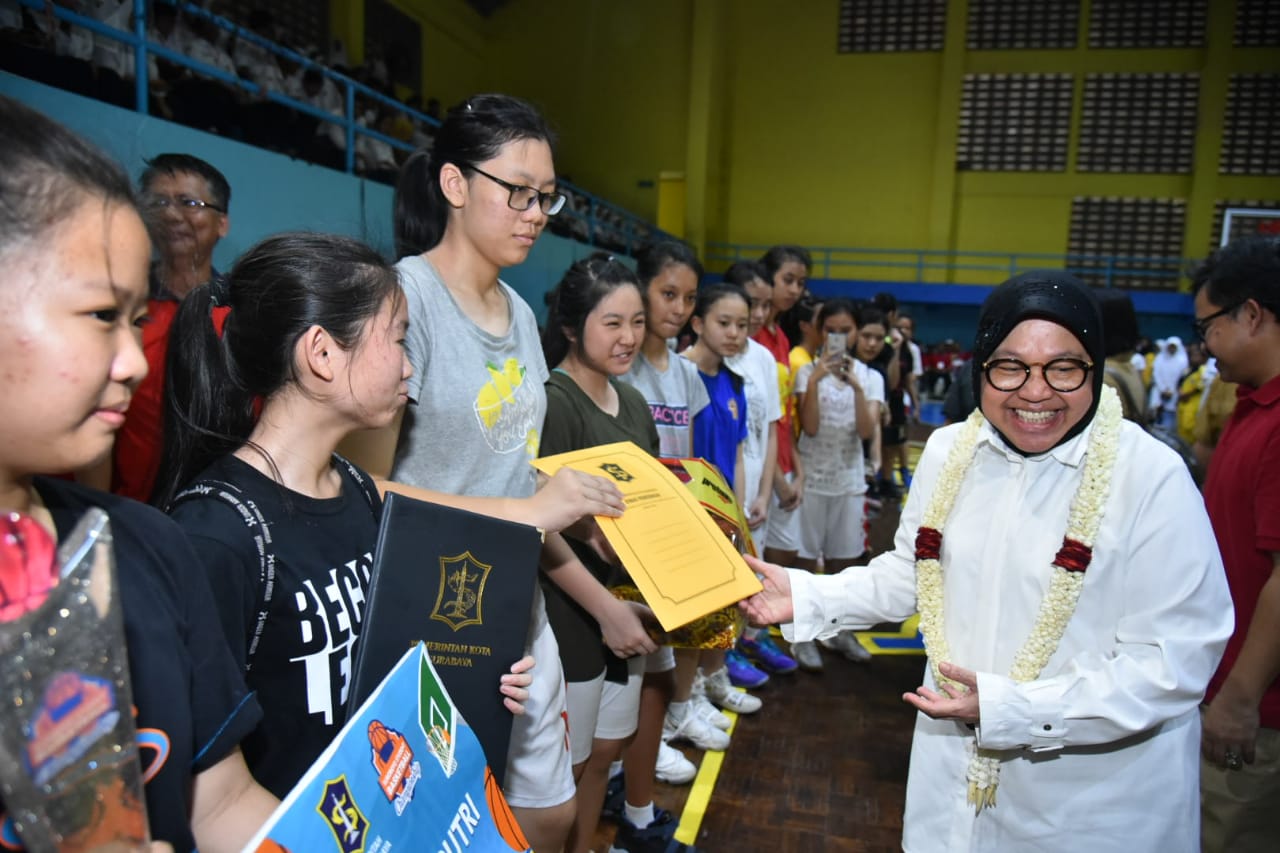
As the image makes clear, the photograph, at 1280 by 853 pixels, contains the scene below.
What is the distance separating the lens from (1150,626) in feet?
4.01

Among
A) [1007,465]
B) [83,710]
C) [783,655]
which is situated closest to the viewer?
[83,710]

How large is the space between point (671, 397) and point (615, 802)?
1.31 m

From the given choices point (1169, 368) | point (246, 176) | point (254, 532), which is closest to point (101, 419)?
point (254, 532)

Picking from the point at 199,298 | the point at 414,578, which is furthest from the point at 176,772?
the point at 199,298

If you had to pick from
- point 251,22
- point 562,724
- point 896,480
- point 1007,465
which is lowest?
point 896,480

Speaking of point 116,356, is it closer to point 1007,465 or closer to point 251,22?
point 1007,465

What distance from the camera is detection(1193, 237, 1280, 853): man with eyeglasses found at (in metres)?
1.59

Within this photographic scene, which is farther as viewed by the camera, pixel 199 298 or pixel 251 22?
pixel 251 22

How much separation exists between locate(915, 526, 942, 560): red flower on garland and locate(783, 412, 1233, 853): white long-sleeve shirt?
15 millimetres

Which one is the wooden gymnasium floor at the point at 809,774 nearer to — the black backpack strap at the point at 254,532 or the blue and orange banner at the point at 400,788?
the blue and orange banner at the point at 400,788

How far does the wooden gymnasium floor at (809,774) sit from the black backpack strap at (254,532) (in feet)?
5.45

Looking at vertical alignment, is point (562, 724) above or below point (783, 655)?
above

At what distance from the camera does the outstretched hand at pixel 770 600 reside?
61.9 inches

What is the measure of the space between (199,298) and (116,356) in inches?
22.2
